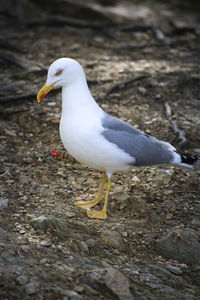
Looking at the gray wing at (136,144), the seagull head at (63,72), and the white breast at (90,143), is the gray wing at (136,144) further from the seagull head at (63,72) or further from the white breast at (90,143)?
the seagull head at (63,72)

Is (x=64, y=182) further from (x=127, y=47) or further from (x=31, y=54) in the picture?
(x=127, y=47)

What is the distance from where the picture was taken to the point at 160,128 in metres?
5.91

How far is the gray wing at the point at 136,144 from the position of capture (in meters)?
4.09

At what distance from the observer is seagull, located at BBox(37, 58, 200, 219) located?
3992 millimetres

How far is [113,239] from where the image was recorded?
12.7ft

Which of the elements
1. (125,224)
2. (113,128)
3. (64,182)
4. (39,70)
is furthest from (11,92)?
(125,224)

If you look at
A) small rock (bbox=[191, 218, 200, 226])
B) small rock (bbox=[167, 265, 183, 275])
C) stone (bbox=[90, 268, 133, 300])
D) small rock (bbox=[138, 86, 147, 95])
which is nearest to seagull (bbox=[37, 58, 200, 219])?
small rock (bbox=[191, 218, 200, 226])

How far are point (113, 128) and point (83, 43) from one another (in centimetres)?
494

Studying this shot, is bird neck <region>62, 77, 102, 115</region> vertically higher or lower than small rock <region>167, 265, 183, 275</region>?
higher

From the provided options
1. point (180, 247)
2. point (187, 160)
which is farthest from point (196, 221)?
point (187, 160)

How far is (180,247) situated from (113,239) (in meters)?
0.68

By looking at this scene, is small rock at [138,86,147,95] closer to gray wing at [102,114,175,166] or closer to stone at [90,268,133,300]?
gray wing at [102,114,175,166]

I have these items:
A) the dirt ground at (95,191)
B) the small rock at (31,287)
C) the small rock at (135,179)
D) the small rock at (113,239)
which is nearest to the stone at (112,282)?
the dirt ground at (95,191)

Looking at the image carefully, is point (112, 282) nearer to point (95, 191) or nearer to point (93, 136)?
point (93, 136)
